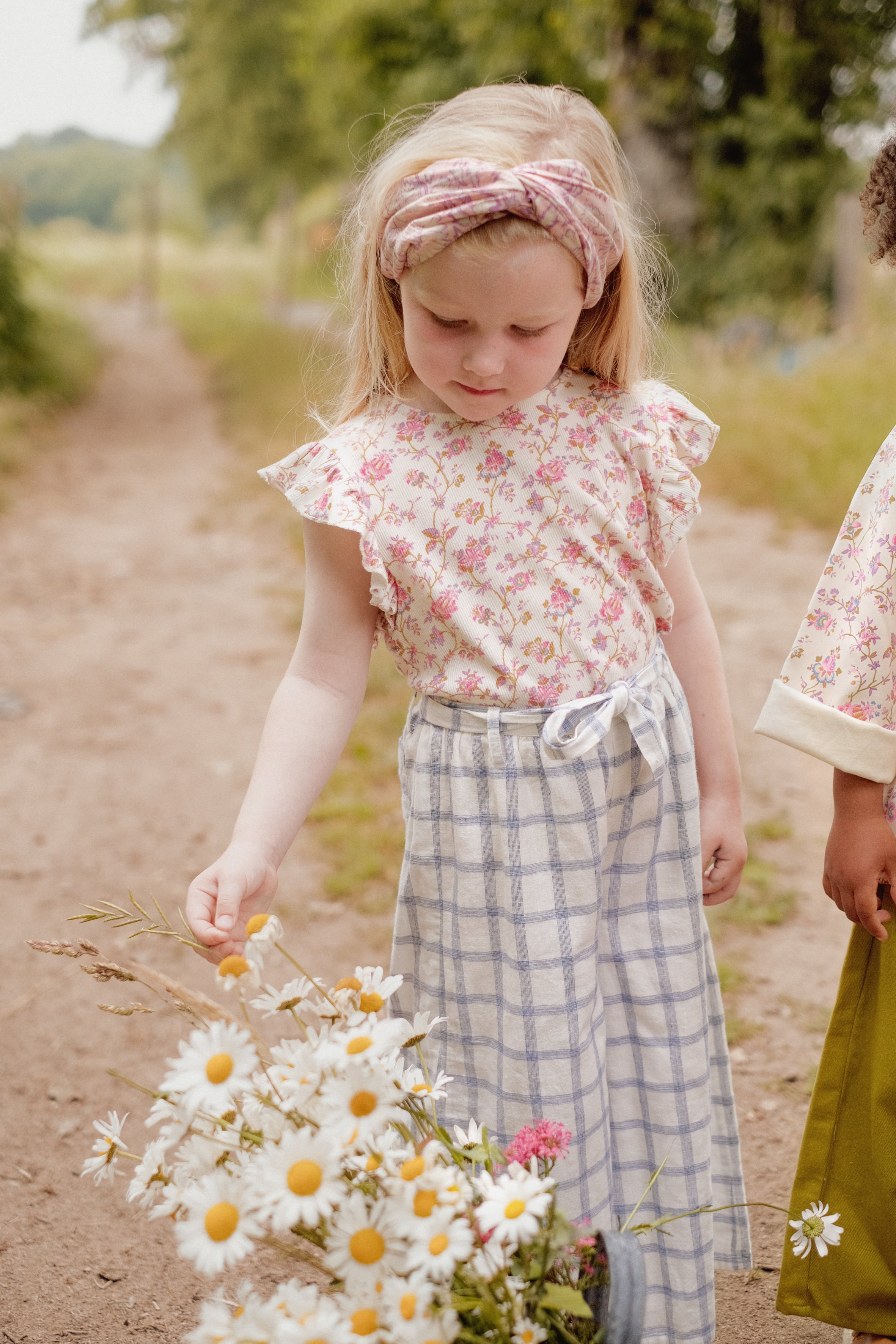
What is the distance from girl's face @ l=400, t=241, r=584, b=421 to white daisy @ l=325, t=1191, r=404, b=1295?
83cm

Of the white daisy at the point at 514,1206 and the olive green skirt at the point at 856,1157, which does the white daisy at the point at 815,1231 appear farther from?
the white daisy at the point at 514,1206

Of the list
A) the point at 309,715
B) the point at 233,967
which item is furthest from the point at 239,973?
the point at 309,715

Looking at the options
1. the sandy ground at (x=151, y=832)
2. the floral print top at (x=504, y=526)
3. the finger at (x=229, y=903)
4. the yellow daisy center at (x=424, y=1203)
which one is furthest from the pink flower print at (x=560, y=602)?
the sandy ground at (x=151, y=832)

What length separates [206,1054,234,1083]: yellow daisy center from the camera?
0.86m

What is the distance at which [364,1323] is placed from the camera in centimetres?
81

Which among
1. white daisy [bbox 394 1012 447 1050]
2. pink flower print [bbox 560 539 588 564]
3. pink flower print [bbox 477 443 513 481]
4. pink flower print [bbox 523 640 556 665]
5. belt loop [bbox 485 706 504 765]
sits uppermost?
pink flower print [bbox 477 443 513 481]

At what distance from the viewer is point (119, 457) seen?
9625 mm

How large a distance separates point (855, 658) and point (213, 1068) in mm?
867

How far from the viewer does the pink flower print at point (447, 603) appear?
1.32 meters

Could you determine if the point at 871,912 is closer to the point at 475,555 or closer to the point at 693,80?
the point at 475,555

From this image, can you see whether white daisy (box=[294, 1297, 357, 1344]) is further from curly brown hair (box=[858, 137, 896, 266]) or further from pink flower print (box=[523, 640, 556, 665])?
curly brown hair (box=[858, 137, 896, 266])

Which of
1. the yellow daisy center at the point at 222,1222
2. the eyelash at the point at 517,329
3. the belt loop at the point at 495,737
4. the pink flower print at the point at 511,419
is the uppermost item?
the eyelash at the point at 517,329

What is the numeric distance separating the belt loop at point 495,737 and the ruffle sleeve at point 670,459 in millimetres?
313

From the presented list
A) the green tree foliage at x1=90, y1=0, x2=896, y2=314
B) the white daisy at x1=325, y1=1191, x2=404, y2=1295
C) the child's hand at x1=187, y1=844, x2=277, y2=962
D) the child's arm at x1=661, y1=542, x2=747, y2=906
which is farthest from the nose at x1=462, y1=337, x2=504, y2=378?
the green tree foliage at x1=90, y1=0, x2=896, y2=314
